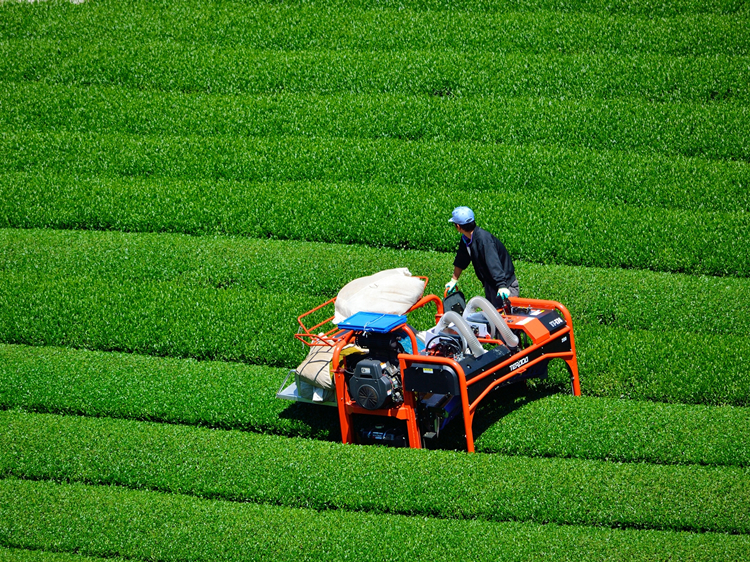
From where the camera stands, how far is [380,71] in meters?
20.8

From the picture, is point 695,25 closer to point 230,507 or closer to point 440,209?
point 440,209

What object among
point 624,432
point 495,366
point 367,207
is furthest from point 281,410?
point 367,207

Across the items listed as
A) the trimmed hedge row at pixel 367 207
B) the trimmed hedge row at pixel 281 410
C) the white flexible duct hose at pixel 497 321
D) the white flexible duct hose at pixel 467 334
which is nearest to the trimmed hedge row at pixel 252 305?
the trimmed hedge row at pixel 281 410

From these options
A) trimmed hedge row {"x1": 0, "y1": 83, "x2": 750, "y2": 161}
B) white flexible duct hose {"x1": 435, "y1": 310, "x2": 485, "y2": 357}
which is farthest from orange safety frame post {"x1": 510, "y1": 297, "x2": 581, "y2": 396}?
trimmed hedge row {"x1": 0, "y1": 83, "x2": 750, "y2": 161}

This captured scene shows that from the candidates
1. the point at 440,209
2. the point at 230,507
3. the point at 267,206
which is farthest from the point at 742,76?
the point at 230,507

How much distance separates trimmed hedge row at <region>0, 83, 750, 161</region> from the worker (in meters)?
7.90

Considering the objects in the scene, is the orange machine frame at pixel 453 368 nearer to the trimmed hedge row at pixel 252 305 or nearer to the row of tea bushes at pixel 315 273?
the trimmed hedge row at pixel 252 305

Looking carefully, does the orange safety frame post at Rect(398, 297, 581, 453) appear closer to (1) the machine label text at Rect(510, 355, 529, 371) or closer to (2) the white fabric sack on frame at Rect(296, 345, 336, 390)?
(1) the machine label text at Rect(510, 355, 529, 371)

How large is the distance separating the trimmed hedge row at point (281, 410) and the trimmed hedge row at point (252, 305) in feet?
1.83

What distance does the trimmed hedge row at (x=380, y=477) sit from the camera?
9305 mm

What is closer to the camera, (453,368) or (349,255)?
(453,368)

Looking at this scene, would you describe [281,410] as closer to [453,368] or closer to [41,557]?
[453,368]

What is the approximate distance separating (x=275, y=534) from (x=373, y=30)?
53.2 feet

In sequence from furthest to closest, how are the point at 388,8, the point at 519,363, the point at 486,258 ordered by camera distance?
the point at 388,8 → the point at 486,258 → the point at 519,363
